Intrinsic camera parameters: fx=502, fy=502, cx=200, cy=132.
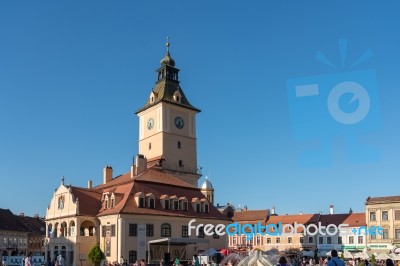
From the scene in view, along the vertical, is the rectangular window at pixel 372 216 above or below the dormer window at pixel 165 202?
below

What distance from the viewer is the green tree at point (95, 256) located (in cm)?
4628

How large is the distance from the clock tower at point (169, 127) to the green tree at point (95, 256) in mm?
20152

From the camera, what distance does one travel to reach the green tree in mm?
46281

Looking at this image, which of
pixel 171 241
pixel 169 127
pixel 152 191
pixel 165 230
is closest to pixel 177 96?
pixel 169 127

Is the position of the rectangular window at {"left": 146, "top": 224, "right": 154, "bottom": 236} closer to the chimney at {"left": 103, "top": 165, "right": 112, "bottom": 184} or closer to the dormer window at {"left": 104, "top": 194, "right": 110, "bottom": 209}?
the dormer window at {"left": 104, "top": 194, "right": 110, "bottom": 209}

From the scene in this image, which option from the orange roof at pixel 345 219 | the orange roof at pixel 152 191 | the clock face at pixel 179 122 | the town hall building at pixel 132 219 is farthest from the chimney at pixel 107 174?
the orange roof at pixel 345 219

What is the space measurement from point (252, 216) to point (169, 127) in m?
30.7

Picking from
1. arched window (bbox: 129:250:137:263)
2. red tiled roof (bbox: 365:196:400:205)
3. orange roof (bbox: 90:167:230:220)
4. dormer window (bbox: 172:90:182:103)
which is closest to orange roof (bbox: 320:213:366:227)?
red tiled roof (bbox: 365:196:400:205)

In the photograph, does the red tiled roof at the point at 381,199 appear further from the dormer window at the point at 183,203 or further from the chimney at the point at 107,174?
the chimney at the point at 107,174

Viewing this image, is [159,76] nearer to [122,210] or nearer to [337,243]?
[122,210]

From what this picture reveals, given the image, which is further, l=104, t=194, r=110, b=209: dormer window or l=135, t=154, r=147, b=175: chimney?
l=135, t=154, r=147, b=175: chimney

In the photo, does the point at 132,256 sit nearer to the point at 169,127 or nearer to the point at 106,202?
the point at 106,202

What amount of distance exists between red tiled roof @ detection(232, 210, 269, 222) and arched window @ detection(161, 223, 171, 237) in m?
40.3

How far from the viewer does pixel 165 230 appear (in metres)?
50.5
